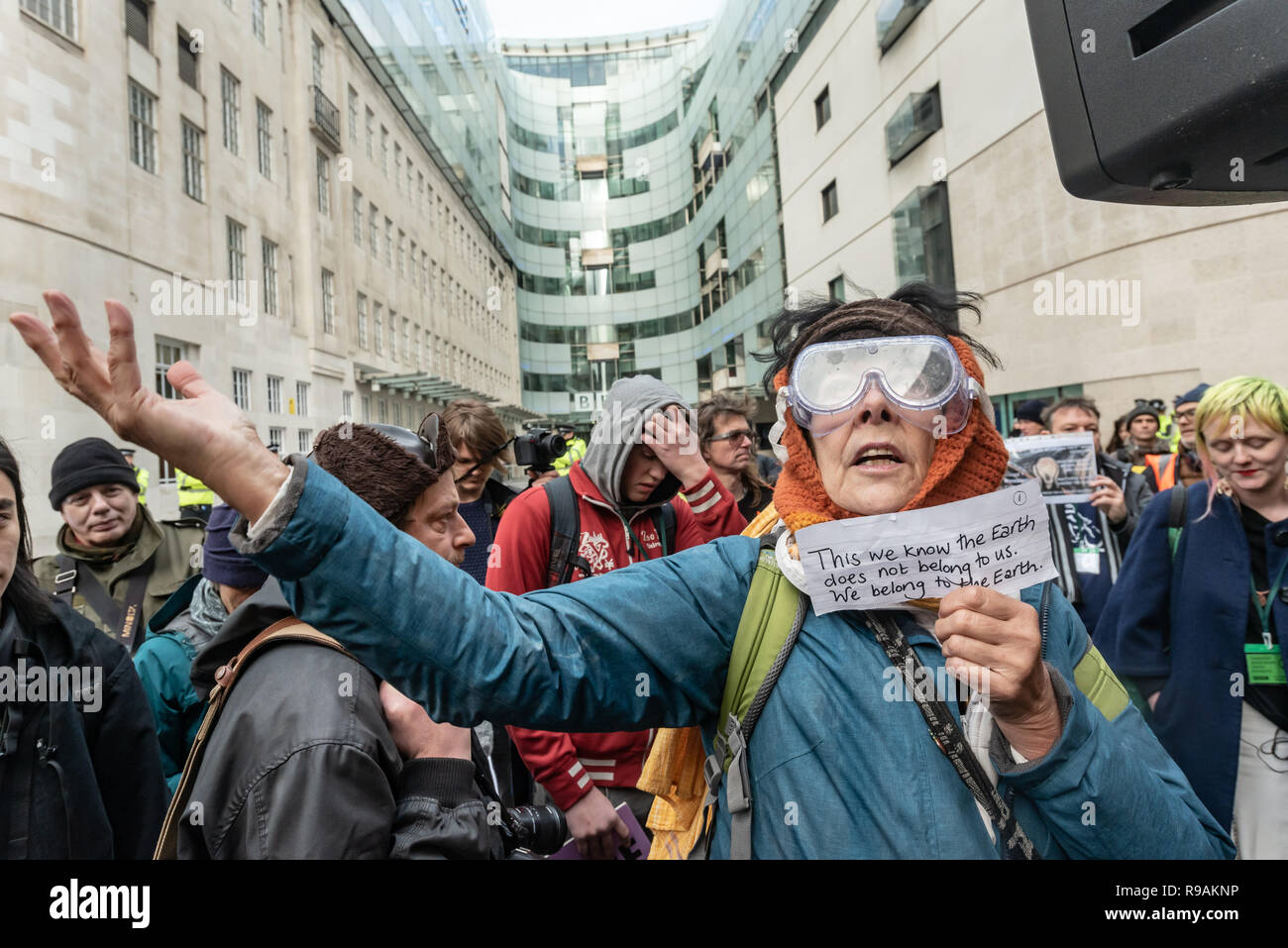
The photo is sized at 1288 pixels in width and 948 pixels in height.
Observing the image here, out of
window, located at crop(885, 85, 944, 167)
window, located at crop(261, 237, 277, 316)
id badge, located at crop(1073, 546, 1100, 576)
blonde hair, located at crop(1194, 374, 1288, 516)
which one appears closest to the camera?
blonde hair, located at crop(1194, 374, 1288, 516)

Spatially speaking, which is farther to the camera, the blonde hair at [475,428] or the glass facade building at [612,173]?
the glass facade building at [612,173]

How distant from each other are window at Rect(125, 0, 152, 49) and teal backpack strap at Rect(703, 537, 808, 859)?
19.3 meters

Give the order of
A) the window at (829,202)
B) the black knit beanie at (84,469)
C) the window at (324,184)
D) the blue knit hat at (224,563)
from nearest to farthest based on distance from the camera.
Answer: the blue knit hat at (224,563), the black knit beanie at (84,469), the window at (829,202), the window at (324,184)

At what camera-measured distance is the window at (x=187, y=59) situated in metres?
17.6

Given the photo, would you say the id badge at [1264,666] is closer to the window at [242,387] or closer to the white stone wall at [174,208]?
the white stone wall at [174,208]

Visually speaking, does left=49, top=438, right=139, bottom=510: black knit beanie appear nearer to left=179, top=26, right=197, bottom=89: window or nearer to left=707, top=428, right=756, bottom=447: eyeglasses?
left=707, top=428, right=756, bottom=447: eyeglasses

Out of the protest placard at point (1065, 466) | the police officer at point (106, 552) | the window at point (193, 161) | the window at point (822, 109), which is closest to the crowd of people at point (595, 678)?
the police officer at point (106, 552)

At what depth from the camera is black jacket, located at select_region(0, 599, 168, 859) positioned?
207cm

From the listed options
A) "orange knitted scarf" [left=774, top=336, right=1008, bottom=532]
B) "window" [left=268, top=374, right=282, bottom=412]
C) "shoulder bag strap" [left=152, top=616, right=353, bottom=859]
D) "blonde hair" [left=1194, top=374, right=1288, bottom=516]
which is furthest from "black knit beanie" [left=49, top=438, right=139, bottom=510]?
"window" [left=268, top=374, right=282, bottom=412]

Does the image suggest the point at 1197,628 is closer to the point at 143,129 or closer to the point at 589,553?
the point at 589,553

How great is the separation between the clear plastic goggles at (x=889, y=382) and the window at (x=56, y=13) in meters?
16.8

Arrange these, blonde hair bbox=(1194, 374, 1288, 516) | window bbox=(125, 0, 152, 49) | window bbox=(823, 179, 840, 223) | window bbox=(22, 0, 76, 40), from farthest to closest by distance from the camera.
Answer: window bbox=(823, 179, 840, 223) → window bbox=(125, 0, 152, 49) → window bbox=(22, 0, 76, 40) → blonde hair bbox=(1194, 374, 1288, 516)

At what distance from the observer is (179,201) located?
16734mm

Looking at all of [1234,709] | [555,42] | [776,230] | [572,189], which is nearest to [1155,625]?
[1234,709]
